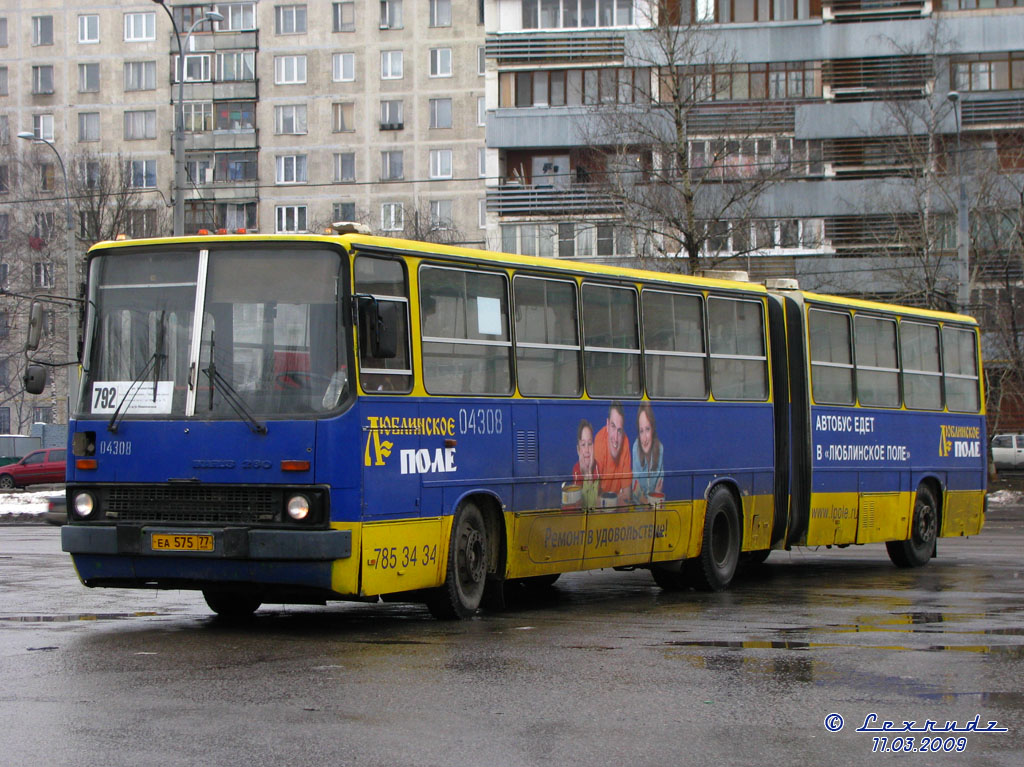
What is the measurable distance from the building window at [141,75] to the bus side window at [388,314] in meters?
72.5

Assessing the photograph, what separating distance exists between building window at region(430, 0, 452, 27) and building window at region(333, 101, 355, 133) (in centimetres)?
558

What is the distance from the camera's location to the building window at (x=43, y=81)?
8256 centimetres

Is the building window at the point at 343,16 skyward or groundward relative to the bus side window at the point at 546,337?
skyward

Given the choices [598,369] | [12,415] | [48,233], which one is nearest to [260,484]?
[598,369]

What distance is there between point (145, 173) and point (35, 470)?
1235 inches

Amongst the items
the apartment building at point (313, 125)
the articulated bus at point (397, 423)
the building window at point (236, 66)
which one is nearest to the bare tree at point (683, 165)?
the articulated bus at point (397, 423)

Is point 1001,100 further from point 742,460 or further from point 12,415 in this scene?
point 12,415

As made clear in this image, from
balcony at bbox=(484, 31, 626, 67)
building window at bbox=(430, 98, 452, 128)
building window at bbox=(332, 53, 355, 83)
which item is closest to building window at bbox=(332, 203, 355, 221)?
building window at bbox=(430, 98, 452, 128)

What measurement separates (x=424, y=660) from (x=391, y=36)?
70918mm

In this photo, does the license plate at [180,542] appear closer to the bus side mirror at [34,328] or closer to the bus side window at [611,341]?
the bus side mirror at [34,328]

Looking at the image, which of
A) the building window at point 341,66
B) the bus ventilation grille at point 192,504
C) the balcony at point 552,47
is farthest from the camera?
the building window at point 341,66

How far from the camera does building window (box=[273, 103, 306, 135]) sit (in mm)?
79250

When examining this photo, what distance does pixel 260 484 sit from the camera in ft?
38.1

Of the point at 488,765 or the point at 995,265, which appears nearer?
the point at 488,765
